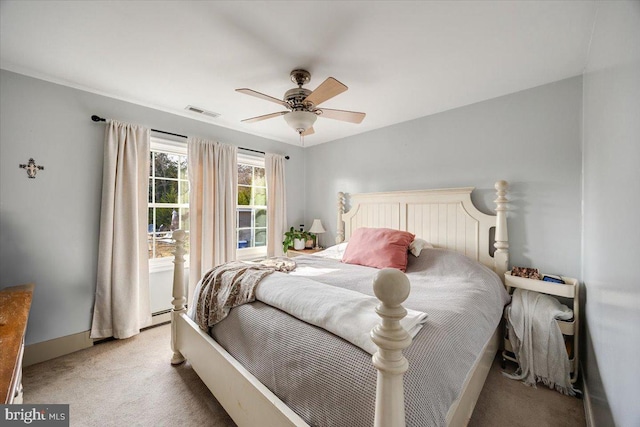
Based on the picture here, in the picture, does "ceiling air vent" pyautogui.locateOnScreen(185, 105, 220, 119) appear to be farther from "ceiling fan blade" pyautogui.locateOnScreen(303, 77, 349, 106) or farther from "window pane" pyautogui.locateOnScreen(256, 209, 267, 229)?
"ceiling fan blade" pyautogui.locateOnScreen(303, 77, 349, 106)

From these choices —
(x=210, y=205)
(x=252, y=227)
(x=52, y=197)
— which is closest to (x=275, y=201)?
(x=252, y=227)

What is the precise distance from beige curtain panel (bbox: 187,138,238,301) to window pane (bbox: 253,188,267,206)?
0.53 meters

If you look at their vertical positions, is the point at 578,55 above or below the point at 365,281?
above

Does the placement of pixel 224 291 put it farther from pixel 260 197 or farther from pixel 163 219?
pixel 260 197

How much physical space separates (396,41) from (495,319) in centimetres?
200

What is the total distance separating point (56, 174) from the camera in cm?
225

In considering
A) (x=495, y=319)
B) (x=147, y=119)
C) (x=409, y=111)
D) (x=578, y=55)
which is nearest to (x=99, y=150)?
(x=147, y=119)

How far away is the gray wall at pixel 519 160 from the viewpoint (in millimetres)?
2111

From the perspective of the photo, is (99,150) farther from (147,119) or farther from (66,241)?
(66,241)

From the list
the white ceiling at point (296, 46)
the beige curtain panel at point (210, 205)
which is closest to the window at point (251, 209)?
the beige curtain panel at point (210, 205)

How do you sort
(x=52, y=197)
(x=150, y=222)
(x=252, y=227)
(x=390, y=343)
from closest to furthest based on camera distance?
1. (x=390, y=343)
2. (x=52, y=197)
3. (x=150, y=222)
4. (x=252, y=227)

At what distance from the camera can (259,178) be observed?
3881mm

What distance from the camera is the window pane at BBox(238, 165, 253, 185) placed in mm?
3707

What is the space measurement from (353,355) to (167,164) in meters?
3.03
